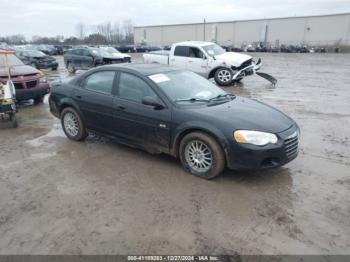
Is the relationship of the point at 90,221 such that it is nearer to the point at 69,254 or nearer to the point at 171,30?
the point at 69,254

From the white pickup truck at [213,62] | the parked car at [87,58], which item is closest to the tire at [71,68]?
the parked car at [87,58]

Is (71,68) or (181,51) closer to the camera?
(181,51)

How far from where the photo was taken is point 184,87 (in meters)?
5.04

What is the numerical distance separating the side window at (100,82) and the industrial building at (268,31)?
226ft

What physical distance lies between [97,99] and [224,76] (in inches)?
341

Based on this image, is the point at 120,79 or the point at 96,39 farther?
the point at 96,39

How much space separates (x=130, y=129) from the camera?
5008mm

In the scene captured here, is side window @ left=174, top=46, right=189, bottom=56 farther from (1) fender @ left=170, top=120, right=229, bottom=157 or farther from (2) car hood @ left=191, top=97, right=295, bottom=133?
(1) fender @ left=170, top=120, right=229, bottom=157

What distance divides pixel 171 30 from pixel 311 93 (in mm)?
84176

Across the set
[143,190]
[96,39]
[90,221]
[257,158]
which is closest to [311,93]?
[257,158]

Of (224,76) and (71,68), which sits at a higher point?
(224,76)

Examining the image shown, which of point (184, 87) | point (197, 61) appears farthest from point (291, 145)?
point (197, 61)

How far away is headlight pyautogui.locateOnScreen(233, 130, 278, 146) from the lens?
405 centimetres

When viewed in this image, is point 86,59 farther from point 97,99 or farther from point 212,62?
point 97,99
